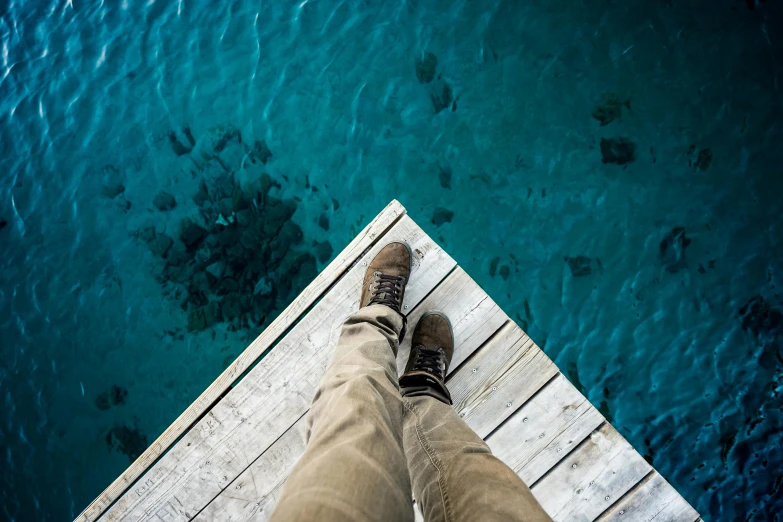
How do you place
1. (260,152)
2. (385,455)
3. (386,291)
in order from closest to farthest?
1. (385,455)
2. (386,291)
3. (260,152)

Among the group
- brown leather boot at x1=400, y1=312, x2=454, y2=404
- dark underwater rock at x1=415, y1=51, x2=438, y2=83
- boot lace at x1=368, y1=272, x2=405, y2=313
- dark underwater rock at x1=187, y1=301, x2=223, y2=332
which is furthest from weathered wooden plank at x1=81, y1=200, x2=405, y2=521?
dark underwater rock at x1=415, y1=51, x2=438, y2=83

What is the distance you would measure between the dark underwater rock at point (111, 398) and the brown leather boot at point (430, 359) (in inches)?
120

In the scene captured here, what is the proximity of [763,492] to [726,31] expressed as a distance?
3.45 meters

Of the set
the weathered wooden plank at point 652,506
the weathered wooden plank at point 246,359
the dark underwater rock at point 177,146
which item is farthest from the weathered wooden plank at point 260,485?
the dark underwater rock at point 177,146

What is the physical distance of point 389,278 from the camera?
7.75 ft

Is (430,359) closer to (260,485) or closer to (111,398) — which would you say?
(260,485)

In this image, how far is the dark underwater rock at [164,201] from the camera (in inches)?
150

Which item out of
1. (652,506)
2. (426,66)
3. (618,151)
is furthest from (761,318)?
(426,66)

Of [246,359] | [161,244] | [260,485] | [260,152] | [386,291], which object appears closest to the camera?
[386,291]

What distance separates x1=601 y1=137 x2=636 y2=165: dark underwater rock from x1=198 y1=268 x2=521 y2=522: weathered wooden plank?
1749mm

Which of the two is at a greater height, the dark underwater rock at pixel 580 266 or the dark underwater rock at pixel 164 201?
the dark underwater rock at pixel 164 201

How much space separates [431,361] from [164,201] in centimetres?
304

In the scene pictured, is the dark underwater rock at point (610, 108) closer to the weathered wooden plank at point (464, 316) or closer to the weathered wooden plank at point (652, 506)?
the weathered wooden plank at point (464, 316)

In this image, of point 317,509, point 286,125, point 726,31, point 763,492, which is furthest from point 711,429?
point 286,125
